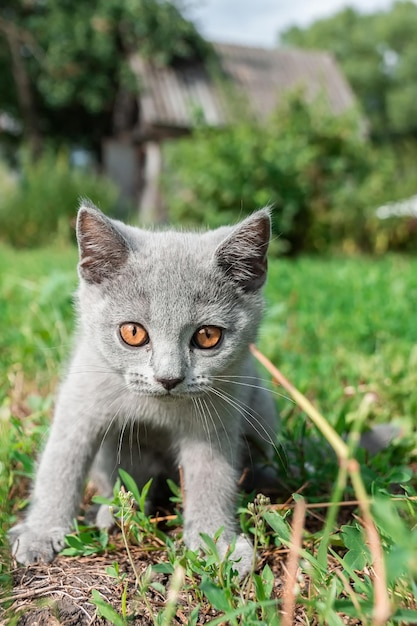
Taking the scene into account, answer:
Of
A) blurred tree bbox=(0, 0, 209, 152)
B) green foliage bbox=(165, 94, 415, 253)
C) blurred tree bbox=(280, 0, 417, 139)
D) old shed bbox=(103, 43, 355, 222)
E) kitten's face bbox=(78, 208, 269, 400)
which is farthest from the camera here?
blurred tree bbox=(280, 0, 417, 139)

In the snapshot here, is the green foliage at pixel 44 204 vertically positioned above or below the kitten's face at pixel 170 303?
above

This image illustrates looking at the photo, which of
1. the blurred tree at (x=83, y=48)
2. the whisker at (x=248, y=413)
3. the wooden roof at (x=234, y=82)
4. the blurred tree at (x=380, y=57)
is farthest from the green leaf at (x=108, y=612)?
the blurred tree at (x=380, y=57)

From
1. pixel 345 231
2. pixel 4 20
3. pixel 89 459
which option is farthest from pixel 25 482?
pixel 4 20

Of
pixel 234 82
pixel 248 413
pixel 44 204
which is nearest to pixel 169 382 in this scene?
pixel 248 413

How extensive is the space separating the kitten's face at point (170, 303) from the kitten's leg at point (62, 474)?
0.59 feet

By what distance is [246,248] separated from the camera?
166 cm

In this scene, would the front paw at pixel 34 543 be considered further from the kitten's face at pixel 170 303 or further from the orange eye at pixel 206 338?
the orange eye at pixel 206 338

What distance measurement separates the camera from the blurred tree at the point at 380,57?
110 ft

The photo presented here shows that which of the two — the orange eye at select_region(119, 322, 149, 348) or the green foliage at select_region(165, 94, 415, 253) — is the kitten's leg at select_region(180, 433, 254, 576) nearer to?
the orange eye at select_region(119, 322, 149, 348)

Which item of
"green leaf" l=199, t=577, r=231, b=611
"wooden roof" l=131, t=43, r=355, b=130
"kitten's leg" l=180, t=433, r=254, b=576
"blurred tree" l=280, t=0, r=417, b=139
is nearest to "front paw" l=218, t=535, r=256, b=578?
"kitten's leg" l=180, t=433, r=254, b=576

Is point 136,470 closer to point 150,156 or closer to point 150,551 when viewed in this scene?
point 150,551

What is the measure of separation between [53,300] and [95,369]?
5.28 feet

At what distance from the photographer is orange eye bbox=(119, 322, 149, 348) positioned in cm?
156

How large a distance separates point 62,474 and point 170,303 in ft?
1.75
